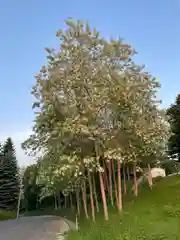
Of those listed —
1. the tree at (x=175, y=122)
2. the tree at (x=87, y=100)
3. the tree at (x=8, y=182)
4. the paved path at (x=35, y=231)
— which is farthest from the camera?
the tree at (x=8, y=182)

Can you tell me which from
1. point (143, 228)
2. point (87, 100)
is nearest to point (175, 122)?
point (87, 100)

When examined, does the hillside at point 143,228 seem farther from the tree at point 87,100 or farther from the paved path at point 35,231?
the tree at point 87,100

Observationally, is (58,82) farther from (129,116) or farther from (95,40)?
(129,116)

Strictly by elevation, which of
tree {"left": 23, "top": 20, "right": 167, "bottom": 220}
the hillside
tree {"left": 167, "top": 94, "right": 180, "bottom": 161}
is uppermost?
tree {"left": 167, "top": 94, "right": 180, "bottom": 161}

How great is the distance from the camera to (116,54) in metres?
22.2

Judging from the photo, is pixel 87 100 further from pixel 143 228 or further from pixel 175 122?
pixel 175 122

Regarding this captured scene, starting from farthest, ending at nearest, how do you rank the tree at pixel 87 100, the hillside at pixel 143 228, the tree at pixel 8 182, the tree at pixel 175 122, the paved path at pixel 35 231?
the tree at pixel 8 182 < the tree at pixel 175 122 < the tree at pixel 87 100 < the paved path at pixel 35 231 < the hillside at pixel 143 228

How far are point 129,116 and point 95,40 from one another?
5585mm

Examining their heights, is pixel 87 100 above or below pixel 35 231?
above

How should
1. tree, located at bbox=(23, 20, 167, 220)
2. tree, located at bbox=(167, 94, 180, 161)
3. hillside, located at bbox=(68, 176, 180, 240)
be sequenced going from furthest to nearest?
tree, located at bbox=(167, 94, 180, 161), tree, located at bbox=(23, 20, 167, 220), hillside, located at bbox=(68, 176, 180, 240)

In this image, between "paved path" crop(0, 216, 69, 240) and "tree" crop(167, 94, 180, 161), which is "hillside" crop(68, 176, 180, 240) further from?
"tree" crop(167, 94, 180, 161)

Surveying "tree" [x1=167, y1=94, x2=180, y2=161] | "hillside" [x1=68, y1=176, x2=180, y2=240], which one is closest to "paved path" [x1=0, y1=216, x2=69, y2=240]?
"hillside" [x1=68, y1=176, x2=180, y2=240]

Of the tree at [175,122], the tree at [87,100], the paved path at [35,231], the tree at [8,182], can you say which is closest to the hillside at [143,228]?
the paved path at [35,231]

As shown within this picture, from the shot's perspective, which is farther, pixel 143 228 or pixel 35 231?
pixel 35 231
